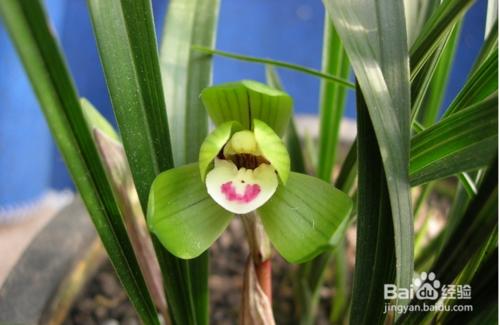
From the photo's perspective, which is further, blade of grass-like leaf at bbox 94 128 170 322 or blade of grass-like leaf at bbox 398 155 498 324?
blade of grass-like leaf at bbox 94 128 170 322

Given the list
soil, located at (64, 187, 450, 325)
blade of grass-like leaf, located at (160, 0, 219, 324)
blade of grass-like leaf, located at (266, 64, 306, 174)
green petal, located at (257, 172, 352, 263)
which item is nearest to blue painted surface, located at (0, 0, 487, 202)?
soil, located at (64, 187, 450, 325)

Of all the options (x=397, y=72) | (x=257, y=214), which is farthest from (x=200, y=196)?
(x=397, y=72)

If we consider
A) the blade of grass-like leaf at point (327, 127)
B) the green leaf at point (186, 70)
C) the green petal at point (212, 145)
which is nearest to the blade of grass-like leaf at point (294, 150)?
the blade of grass-like leaf at point (327, 127)

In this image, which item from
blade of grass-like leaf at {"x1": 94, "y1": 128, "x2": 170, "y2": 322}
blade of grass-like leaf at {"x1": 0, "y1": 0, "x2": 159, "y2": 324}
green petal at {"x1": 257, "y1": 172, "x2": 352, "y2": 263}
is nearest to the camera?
blade of grass-like leaf at {"x1": 0, "y1": 0, "x2": 159, "y2": 324}

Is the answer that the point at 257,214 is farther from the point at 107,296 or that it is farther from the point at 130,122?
the point at 107,296

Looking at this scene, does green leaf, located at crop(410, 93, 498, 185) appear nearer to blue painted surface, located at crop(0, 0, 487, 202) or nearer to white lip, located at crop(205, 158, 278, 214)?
white lip, located at crop(205, 158, 278, 214)

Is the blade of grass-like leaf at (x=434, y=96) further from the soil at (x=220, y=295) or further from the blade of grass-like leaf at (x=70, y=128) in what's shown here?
the blade of grass-like leaf at (x=70, y=128)

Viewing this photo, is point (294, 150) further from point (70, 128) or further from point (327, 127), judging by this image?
point (70, 128)
